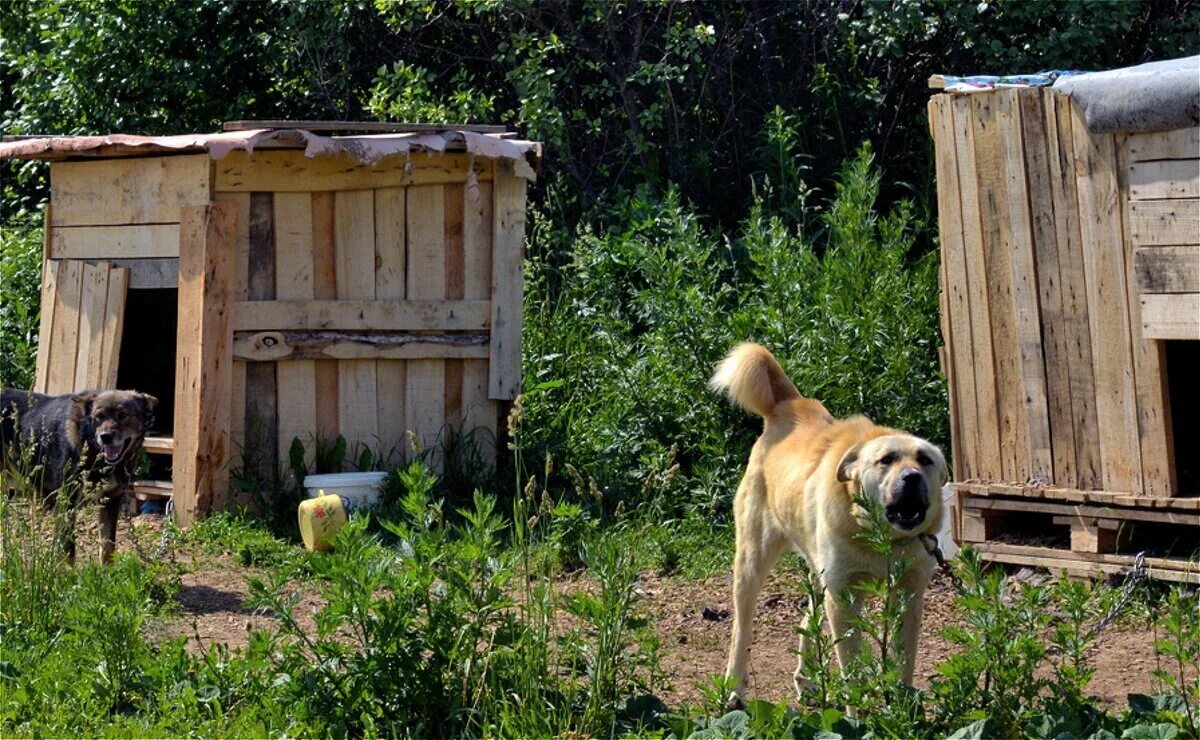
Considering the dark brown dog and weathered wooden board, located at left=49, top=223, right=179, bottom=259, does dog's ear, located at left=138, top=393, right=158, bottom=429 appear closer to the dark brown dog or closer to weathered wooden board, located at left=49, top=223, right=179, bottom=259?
the dark brown dog

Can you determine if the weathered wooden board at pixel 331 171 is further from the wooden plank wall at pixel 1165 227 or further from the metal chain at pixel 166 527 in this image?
the wooden plank wall at pixel 1165 227

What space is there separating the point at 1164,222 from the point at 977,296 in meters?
1.02

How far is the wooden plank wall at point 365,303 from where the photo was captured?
8.49 meters

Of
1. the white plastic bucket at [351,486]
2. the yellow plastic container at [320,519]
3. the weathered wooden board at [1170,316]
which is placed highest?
the weathered wooden board at [1170,316]

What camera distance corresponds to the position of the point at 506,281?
9133 millimetres

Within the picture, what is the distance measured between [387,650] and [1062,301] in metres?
3.96

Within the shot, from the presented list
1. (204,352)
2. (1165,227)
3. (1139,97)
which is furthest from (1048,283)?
(204,352)

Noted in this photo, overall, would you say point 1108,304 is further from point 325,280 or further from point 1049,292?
point 325,280

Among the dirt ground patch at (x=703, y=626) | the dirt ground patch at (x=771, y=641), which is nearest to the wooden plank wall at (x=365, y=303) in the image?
the dirt ground patch at (x=703, y=626)

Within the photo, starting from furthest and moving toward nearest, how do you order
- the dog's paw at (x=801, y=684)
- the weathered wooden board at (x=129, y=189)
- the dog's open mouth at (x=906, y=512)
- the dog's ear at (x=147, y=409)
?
1. the weathered wooden board at (x=129, y=189)
2. the dog's ear at (x=147, y=409)
3. the dog's paw at (x=801, y=684)
4. the dog's open mouth at (x=906, y=512)

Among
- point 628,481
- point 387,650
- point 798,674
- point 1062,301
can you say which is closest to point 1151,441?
point 1062,301

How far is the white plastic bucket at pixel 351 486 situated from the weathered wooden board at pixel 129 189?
1.85 metres

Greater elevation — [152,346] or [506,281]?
[506,281]

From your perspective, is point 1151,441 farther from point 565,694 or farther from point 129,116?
point 129,116
